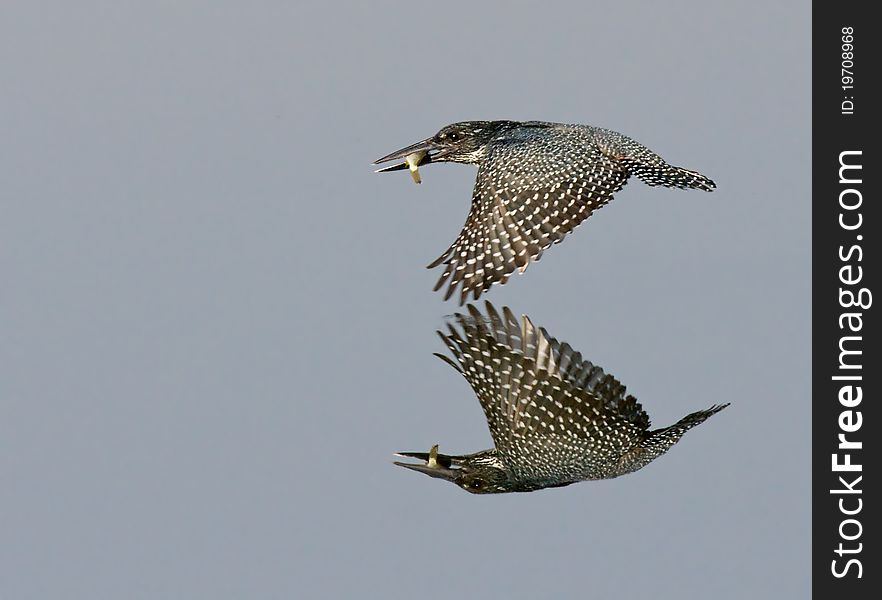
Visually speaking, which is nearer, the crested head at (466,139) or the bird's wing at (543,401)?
the bird's wing at (543,401)

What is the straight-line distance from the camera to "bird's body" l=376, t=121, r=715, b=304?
35.2ft

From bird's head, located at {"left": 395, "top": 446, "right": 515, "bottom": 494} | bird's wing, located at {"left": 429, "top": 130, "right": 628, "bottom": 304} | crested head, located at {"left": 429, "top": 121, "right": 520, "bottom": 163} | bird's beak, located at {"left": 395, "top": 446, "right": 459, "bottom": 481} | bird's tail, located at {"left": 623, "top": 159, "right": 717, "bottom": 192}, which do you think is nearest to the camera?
bird's head, located at {"left": 395, "top": 446, "right": 515, "bottom": 494}

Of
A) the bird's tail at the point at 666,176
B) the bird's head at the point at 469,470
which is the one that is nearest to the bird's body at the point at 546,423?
the bird's head at the point at 469,470

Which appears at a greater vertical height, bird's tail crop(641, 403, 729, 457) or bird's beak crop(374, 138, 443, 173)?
bird's beak crop(374, 138, 443, 173)

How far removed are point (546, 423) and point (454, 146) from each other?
3849 mm

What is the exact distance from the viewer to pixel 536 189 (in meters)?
10.9

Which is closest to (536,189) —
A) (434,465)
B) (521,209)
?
(521,209)

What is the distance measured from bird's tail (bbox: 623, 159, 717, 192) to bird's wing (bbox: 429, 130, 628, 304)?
17 centimetres

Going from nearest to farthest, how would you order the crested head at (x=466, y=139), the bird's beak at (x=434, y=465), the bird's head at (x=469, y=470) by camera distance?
the bird's head at (x=469, y=470)
the bird's beak at (x=434, y=465)
the crested head at (x=466, y=139)

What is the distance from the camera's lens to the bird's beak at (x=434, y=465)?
9.06 metres

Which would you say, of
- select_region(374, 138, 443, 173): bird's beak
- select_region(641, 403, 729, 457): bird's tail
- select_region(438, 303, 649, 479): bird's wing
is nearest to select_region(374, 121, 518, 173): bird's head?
select_region(374, 138, 443, 173): bird's beak

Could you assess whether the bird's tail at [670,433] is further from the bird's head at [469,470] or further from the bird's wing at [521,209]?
the bird's wing at [521,209]

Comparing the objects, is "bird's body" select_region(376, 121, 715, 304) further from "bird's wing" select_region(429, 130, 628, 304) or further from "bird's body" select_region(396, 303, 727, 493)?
"bird's body" select_region(396, 303, 727, 493)
